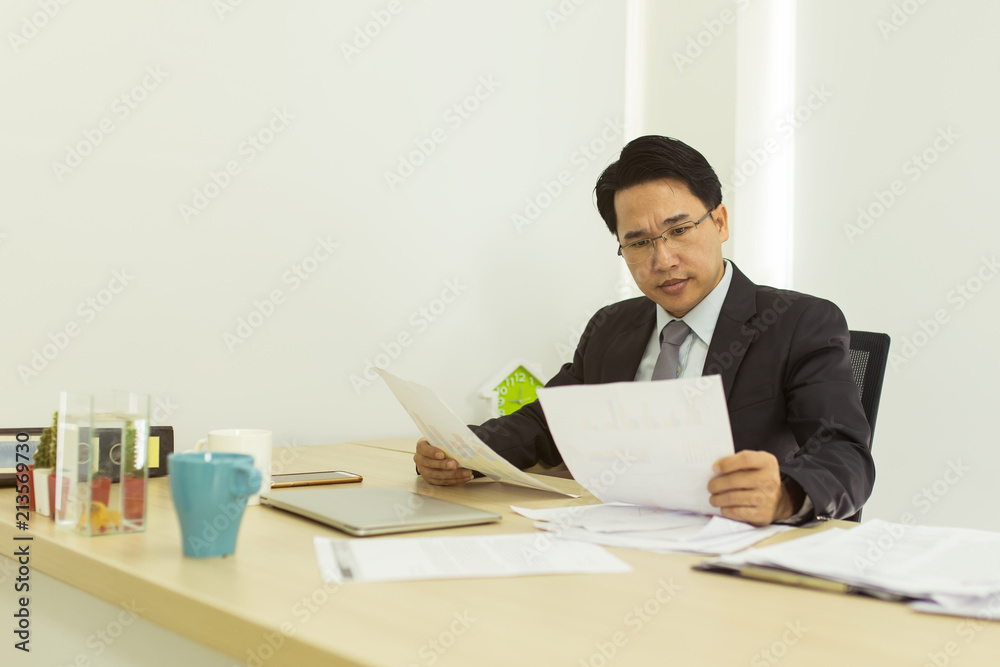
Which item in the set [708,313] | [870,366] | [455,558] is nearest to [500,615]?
[455,558]

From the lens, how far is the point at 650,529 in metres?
1.01

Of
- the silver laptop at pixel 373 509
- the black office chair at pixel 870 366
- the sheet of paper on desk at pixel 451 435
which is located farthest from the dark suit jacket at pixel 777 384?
the silver laptop at pixel 373 509

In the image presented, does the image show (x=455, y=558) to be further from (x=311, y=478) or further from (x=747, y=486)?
(x=311, y=478)

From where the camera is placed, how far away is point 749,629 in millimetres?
663

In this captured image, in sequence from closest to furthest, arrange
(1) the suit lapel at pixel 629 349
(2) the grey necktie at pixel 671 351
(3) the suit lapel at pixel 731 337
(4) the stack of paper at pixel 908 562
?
(4) the stack of paper at pixel 908 562 < (3) the suit lapel at pixel 731 337 < (2) the grey necktie at pixel 671 351 < (1) the suit lapel at pixel 629 349

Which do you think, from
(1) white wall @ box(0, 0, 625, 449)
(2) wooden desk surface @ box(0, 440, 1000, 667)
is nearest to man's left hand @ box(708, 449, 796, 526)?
(2) wooden desk surface @ box(0, 440, 1000, 667)

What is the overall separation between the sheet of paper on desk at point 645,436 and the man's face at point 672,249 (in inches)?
24.1

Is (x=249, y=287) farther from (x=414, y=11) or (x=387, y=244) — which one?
(x=414, y=11)

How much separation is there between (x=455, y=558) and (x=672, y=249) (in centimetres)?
93

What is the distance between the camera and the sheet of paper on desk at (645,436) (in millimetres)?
957

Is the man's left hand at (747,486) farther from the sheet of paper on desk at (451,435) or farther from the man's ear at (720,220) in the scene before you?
the man's ear at (720,220)

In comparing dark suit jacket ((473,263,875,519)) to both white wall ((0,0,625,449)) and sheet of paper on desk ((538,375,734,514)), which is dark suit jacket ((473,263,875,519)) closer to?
sheet of paper on desk ((538,375,734,514))

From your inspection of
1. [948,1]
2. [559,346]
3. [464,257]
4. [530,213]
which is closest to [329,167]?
[464,257]

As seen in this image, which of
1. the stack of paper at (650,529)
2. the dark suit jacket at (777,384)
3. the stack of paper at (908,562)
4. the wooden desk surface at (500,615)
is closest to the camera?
the wooden desk surface at (500,615)
